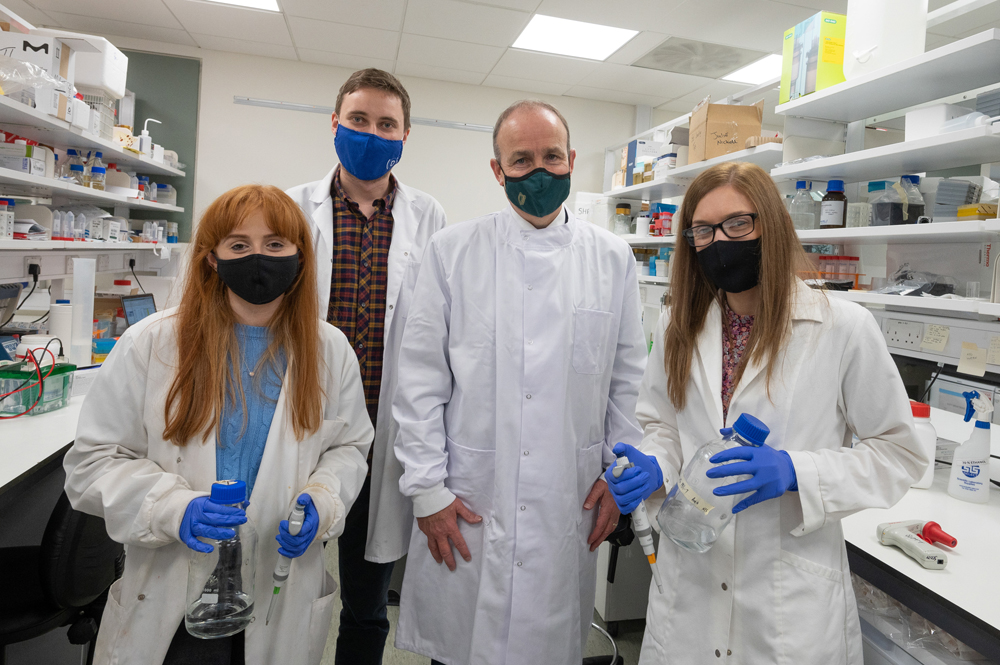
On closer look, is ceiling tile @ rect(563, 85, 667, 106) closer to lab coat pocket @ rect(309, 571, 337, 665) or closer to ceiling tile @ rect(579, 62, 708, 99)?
ceiling tile @ rect(579, 62, 708, 99)

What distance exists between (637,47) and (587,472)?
3.79m

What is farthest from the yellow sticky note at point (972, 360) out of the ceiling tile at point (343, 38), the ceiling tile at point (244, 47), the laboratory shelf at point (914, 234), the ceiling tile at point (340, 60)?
the ceiling tile at point (244, 47)

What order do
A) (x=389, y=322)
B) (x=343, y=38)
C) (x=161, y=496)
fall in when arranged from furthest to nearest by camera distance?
(x=343, y=38) < (x=389, y=322) < (x=161, y=496)

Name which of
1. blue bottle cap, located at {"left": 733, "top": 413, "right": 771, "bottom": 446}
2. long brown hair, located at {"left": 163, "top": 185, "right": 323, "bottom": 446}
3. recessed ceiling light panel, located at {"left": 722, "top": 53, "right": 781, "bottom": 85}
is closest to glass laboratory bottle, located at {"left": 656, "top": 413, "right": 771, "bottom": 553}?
blue bottle cap, located at {"left": 733, "top": 413, "right": 771, "bottom": 446}

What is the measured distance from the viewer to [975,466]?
1.58 metres

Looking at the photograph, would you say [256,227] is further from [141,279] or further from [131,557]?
[141,279]

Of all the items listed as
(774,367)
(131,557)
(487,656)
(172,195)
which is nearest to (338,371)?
(131,557)

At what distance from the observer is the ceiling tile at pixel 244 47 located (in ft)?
15.2

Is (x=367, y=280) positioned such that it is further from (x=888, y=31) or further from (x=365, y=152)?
(x=888, y=31)

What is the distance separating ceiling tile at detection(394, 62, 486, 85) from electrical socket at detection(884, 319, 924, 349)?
3934 mm

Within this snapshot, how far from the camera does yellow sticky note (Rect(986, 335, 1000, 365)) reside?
5.76 ft

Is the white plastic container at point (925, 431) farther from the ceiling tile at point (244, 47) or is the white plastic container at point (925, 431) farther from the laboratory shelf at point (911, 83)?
the ceiling tile at point (244, 47)

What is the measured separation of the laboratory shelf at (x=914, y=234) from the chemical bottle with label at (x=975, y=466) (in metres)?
0.47

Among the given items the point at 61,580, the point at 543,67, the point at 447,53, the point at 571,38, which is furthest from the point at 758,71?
the point at 61,580
